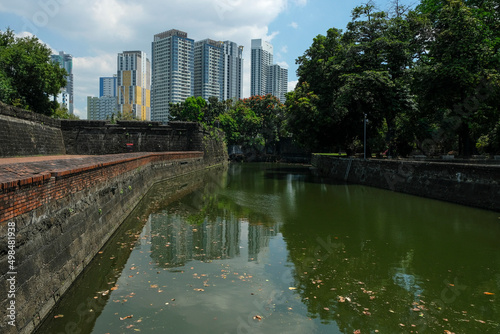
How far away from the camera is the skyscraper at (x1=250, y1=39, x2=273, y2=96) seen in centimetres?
9906

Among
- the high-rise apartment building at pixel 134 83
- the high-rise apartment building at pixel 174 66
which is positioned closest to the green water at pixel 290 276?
the high-rise apartment building at pixel 174 66

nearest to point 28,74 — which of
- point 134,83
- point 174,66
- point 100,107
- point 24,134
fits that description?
point 24,134

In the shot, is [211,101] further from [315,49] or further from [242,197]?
[242,197]

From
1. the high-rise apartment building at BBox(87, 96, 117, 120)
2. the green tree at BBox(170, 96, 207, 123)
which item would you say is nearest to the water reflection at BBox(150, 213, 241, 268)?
the green tree at BBox(170, 96, 207, 123)

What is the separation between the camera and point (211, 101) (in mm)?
58844

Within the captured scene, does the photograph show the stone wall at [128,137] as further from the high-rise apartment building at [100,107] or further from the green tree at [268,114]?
the high-rise apartment building at [100,107]

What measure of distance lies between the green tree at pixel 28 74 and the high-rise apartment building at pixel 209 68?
51.8 meters

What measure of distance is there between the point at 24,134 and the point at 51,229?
1446 cm

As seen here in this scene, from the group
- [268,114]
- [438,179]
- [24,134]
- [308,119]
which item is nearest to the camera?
[438,179]

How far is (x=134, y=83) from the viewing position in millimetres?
125750

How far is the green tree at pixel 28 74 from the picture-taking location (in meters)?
28.0

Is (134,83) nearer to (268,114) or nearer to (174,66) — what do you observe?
(174,66)

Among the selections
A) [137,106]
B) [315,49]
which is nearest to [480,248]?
[315,49]

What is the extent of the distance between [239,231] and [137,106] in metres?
120
